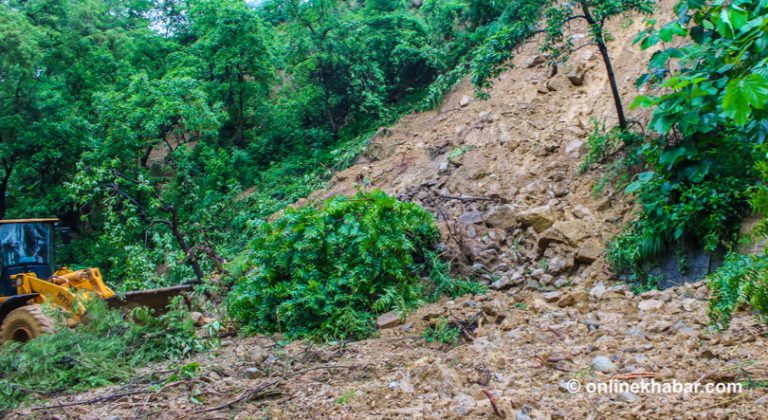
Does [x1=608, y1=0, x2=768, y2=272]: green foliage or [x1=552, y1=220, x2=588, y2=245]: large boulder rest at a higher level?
[x1=608, y1=0, x2=768, y2=272]: green foliage

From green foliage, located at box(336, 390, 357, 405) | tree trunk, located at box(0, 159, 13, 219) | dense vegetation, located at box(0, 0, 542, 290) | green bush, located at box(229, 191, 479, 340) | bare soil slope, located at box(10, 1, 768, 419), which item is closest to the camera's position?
bare soil slope, located at box(10, 1, 768, 419)

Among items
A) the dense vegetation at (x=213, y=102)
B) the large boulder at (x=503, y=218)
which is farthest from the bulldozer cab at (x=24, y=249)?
the large boulder at (x=503, y=218)

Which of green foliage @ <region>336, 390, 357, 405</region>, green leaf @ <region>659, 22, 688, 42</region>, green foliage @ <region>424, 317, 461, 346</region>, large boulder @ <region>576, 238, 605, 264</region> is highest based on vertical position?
green leaf @ <region>659, 22, 688, 42</region>

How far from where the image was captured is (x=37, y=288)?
838 centimetres

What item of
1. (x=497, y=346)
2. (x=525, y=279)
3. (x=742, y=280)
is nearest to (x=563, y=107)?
(x=525, y=279)

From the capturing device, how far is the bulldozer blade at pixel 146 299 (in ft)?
25.3

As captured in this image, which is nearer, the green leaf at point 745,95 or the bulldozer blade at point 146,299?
the green leaf at point 745,95

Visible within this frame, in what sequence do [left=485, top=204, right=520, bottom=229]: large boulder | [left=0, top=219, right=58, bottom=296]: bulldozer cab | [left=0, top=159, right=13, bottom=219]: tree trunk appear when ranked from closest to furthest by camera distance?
Result: [left=485, top=204, right=520, bottom=229]: large boulder → [left=0, top=219, right=58, bottom=296]: bulldozer cab → [left=0, top=159, right=13, bottom=219]: tree trunk

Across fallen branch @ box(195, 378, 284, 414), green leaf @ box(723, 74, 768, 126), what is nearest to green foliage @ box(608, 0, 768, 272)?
green leaf @ box(723, 74, 768, 126)

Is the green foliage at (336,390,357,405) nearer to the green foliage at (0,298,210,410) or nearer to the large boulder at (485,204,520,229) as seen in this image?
the green foliage at (0,298,210,410)

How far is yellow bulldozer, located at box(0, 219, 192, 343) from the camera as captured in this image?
747 centimetres

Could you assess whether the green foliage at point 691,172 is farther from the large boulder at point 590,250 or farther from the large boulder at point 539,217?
the large boulder at point 539,217

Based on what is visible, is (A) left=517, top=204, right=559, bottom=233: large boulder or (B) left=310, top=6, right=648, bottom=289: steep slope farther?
(A) left=517, top=204, right=559, bottom=233: large boulder

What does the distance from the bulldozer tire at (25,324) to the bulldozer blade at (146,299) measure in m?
0.78
